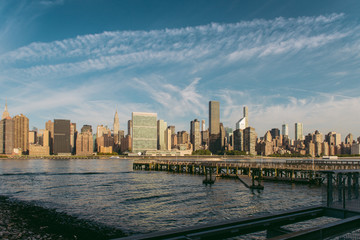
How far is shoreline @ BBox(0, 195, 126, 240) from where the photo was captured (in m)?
25.3

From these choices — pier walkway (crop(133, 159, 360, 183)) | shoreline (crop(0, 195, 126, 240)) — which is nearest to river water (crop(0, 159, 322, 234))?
shoreline (crop(0, 195, 126, 240))

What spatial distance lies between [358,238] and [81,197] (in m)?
43.8

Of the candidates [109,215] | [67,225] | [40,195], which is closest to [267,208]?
[109,215]

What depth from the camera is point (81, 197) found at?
152ft

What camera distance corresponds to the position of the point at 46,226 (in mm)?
28078

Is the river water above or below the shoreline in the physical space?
below

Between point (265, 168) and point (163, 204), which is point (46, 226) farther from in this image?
point (265, 168)

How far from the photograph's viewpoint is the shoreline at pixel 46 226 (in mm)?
25266

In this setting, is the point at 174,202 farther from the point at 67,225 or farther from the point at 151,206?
the point at 67,225

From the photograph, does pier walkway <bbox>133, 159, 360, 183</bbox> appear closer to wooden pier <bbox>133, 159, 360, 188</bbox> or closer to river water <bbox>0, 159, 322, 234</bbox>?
wooden pier <bbox>133, 159, 360, 188</bbox>

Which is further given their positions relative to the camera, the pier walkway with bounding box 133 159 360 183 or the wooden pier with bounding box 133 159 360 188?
the pier walkway with bounding box 133 159 360 183

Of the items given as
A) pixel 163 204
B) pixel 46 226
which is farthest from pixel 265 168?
pixel 46 226

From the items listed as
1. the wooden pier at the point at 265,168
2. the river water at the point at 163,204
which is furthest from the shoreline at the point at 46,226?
the wooden pier at the point at 265,168

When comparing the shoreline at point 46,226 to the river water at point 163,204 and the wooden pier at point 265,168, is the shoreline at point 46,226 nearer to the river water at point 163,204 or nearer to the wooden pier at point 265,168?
the river water at point 163,204
